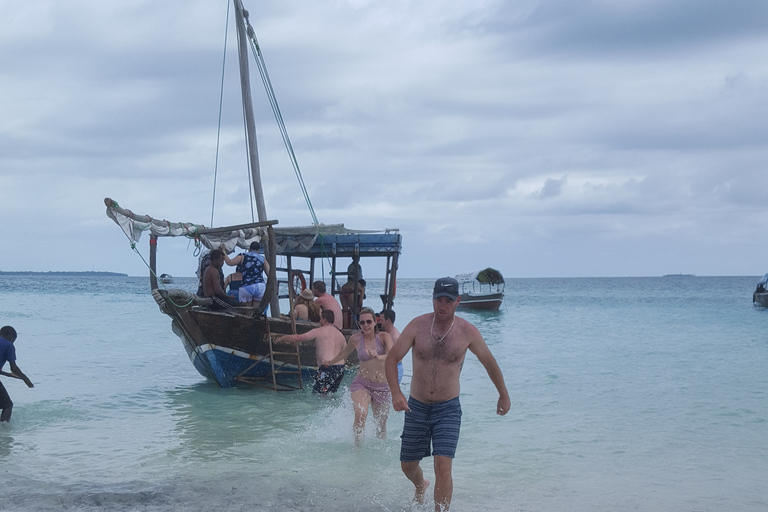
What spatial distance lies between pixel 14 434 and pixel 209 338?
355 cm

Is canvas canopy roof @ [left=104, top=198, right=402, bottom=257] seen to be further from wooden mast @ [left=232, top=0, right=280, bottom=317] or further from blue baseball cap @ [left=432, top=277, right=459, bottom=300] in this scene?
blue baseball cap @ [left=432, top=277, right=459, bottom=300]

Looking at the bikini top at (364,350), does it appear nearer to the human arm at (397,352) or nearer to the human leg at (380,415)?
the human leg at (380,415)

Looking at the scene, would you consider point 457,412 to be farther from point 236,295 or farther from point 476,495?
point 236,295

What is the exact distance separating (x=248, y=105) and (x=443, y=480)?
11.0 meters

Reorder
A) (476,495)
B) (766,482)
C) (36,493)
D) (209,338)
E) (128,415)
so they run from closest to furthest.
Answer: (36,493), (476,495), (766,482), (128,415), (209,338)

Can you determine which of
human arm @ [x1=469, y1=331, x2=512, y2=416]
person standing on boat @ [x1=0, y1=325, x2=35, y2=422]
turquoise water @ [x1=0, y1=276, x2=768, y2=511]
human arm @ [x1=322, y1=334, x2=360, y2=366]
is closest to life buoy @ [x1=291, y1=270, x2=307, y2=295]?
turquoise water @ [x1=0, y1=276, x2=768, y2=511]

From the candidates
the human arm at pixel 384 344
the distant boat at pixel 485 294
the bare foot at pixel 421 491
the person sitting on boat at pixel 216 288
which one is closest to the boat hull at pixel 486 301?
the distant boat at pixel 485 294

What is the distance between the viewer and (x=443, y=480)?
5207mm

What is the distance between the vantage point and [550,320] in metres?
41.7

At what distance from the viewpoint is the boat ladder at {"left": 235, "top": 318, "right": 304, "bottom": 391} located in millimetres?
12164

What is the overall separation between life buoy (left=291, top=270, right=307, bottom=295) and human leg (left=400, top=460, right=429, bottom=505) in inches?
332

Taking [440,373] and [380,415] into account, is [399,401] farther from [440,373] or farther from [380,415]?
[380,415]

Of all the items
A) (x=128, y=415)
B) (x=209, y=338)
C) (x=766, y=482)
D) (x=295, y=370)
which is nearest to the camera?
(x=766, y=482)

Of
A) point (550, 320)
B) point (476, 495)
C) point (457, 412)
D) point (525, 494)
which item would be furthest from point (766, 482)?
point (550, 320)
